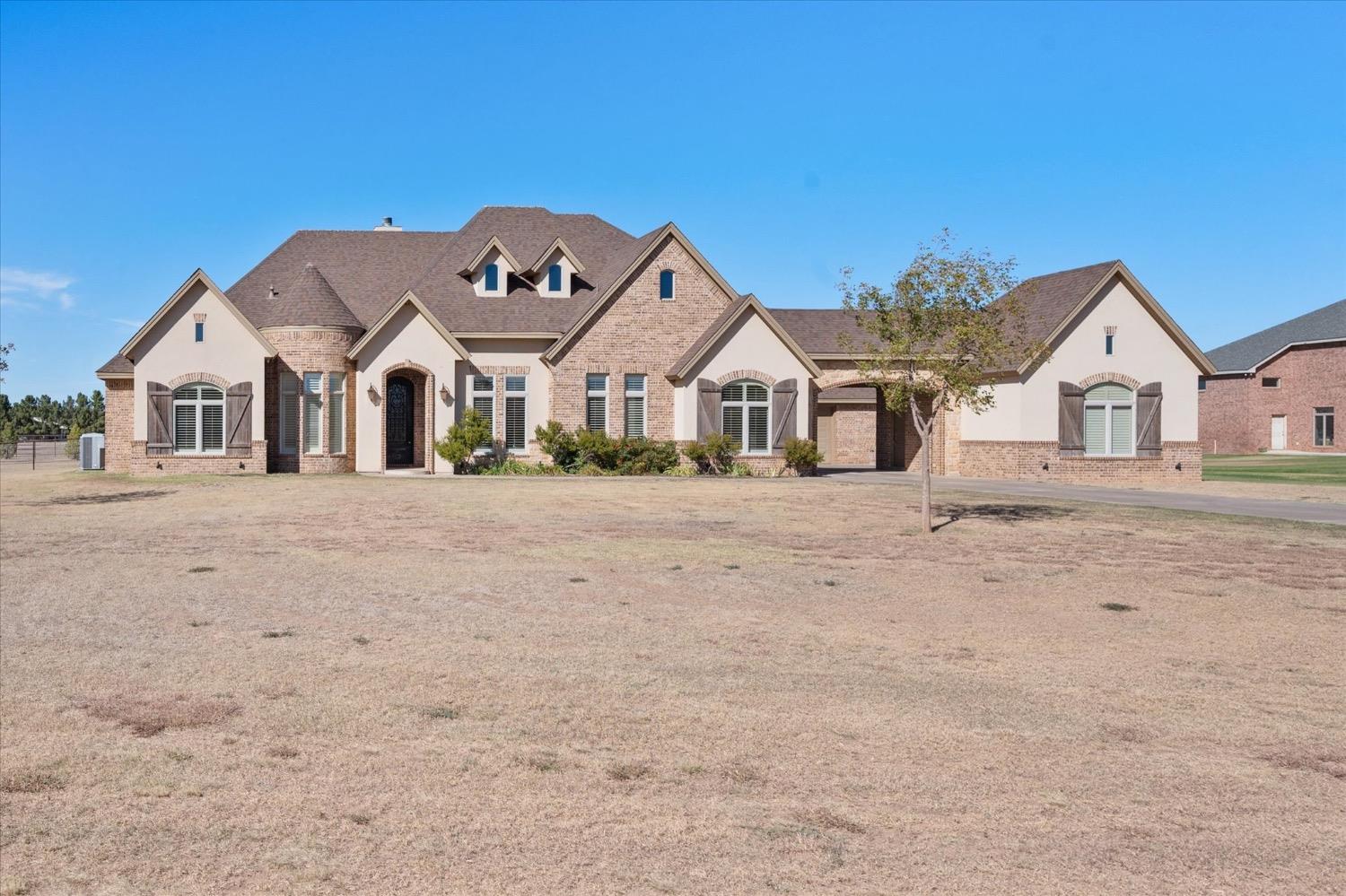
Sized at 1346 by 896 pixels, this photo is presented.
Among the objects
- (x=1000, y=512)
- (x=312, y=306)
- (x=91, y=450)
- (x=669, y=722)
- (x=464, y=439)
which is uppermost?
(x=312, y=306)

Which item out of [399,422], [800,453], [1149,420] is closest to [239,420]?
[399,422]

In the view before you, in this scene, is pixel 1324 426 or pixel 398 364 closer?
pixel 398 364

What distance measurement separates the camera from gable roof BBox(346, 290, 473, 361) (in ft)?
102

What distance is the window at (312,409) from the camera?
104 feet

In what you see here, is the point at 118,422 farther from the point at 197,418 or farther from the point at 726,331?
the point at 726,331

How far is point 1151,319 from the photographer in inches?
1257

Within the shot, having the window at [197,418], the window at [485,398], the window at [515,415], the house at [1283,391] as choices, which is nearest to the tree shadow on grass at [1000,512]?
the window at [515,415]

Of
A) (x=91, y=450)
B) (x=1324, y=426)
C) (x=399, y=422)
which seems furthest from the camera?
(x=1324, y=426)

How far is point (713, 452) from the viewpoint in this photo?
31.3 metres

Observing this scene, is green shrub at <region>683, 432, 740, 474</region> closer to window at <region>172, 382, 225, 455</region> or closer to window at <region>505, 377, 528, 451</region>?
window at <region>505, 377, 528, 451</region>

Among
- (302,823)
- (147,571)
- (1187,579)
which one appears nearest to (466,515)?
(147,571)

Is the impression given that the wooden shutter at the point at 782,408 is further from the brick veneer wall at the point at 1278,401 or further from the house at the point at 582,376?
the brick veneer wall at the point at 1278,401

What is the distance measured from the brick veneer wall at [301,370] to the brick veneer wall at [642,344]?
22.6 ft

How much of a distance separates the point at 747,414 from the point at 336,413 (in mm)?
12886
